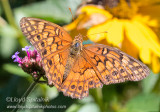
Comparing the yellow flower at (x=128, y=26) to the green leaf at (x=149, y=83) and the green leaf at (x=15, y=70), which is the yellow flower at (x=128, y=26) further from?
the green leaf at (x=15, y=70)

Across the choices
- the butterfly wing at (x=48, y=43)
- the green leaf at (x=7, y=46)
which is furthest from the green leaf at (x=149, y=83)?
the green leaf at (x=7, y=46)

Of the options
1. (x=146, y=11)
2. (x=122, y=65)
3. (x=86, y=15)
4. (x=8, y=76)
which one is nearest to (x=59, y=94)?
(x=122, y=65)

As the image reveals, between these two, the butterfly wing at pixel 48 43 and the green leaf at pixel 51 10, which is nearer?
the butterfly wing at pixel 48 43

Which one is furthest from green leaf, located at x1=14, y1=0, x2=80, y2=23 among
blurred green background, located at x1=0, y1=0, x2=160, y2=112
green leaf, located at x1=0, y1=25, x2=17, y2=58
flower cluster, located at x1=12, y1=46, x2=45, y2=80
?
flower cluster, located at x1=12, y1=46, x2=45, y2=80

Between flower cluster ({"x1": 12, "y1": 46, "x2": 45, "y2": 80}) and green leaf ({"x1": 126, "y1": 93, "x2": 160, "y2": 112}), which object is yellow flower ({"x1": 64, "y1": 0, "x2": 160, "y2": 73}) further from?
flower cluster ({"x1": 12, "y1": 46, "x2": 45, "y2": 80})

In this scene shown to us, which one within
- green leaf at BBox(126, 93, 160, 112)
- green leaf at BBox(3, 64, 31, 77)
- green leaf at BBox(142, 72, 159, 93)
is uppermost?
green leaf at BBox(3, 64, 31, 77)

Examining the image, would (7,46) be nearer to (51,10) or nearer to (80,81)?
(51,10)

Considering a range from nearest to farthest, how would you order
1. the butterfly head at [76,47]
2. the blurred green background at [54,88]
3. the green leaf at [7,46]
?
the butterfly head at [76,47] < the blurred green background at [54,88] < the green leaf at [7,46]
